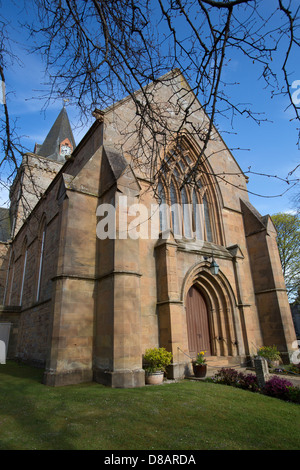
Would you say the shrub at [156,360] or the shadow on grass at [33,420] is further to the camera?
the shrub at [156,360]

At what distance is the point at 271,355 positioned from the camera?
11547mm

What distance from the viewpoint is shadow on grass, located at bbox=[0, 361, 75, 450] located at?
405 cm

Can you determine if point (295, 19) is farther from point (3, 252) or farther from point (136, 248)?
point (3, 252)

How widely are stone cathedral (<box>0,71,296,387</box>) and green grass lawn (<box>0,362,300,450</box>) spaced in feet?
4.42

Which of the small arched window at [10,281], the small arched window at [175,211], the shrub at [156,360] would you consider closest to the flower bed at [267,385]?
the shrub at [156,360]

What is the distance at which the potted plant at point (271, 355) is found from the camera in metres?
11.5

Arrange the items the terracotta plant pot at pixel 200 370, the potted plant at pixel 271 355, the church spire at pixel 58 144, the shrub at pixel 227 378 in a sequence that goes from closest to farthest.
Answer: the shrub at pixel 227 378, the terracotta plant pot at pixel 200 370, the potted plant at pixel 271 355, the church spire at pixel 58 144

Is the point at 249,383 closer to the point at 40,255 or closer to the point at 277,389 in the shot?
the point at 277,389

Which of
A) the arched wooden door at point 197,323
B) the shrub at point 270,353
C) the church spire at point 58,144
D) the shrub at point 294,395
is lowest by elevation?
the shrub at point 294,395

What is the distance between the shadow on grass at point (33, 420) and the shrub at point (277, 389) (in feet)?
17.4

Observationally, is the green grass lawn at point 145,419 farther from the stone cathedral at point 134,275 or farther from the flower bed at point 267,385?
the stone cathedral at point 134,275

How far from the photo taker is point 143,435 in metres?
4.36
